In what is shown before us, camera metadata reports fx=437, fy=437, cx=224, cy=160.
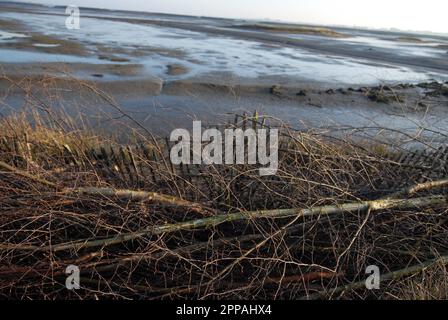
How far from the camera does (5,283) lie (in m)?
2.66

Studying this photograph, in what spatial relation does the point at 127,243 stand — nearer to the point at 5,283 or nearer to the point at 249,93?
the point at 5,283

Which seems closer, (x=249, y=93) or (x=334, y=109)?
(x=334, y=109)

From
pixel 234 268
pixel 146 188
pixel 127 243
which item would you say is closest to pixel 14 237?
pixel 127 243

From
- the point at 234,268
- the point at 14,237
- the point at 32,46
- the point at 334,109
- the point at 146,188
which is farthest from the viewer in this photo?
the point at 32,46

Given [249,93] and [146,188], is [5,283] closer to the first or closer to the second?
[146,188]

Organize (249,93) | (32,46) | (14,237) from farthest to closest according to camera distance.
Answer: (32,46), (249,93), (14,237)

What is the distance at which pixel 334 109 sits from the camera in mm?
10844

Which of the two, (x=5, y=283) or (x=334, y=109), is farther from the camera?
(x=334, y=109)

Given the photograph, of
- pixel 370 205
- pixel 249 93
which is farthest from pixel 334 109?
pixel 370 205
